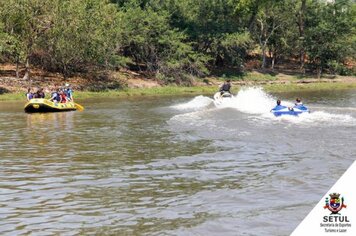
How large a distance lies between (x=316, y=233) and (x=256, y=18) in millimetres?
67404

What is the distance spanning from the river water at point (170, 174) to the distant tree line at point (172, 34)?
22.2 metres

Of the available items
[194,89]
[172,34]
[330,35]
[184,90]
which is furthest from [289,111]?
[330,35]

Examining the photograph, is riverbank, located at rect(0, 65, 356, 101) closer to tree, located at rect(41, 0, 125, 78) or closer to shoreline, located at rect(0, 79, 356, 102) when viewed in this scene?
shoreline, located at rect(0, 79, 356, 102)

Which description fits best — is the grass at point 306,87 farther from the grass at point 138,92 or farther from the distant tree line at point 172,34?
the distant tree line at point 172,34

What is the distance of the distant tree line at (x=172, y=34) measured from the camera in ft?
155

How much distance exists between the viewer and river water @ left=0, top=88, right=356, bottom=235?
10219 millimetres

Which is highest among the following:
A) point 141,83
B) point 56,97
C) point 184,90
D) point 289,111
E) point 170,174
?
point 141,83

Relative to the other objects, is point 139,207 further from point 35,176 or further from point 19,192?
point 35,176

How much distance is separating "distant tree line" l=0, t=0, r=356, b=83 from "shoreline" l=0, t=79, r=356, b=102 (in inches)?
147

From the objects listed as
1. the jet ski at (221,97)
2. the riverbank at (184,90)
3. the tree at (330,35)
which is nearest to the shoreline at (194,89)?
the riverbank at (184,90)

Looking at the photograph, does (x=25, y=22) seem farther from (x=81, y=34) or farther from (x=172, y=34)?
(x=172, y=34)

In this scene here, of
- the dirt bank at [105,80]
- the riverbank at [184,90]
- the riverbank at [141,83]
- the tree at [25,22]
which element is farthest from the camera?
the dirt bank at [105,80]

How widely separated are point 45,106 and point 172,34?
29243 millimetres

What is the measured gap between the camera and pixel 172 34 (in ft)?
197
